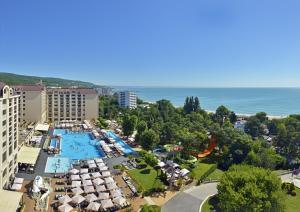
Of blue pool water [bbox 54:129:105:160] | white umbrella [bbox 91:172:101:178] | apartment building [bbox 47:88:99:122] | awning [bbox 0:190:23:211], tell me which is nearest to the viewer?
awning [bbox 0:190:23:211]

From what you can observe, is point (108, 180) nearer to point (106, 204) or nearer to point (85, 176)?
point (85, 176)

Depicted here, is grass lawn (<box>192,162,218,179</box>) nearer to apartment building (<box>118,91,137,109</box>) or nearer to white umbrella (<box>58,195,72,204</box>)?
white umbrella (<box>58,195,72,204</box>)

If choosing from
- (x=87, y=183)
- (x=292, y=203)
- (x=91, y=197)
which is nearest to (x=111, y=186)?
Result: (x=87, y=183)

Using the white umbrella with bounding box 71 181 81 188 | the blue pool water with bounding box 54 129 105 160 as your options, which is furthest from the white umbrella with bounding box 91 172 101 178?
the blue pool water with bounding box 54 129 105 160

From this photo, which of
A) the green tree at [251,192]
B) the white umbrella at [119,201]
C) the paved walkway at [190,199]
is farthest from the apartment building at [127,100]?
the green tree at [251,192]

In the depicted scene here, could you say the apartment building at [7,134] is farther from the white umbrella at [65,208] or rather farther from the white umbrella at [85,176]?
the white umbrella at [85,176]

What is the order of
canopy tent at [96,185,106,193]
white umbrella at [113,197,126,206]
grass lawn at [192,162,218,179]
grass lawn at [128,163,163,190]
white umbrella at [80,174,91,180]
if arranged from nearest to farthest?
white umbrella at [113,197,126,206]
canopy tent at [96,185,106,193]
grass lawn at [128,163,163,190]
white umbrella at [80,174,91,180]
grass lawn at [192,162,218,179]

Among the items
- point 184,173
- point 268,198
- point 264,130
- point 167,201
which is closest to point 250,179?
point 268,198
